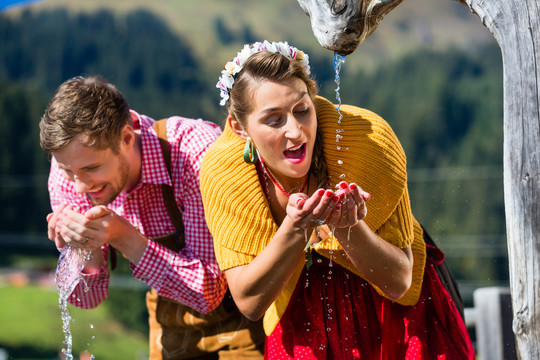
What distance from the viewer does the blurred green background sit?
1147 centimetres

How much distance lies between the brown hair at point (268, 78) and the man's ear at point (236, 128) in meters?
0.03

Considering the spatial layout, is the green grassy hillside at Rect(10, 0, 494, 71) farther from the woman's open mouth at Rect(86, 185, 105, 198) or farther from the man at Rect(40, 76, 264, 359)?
the woman's open mouth at Rect(86, 185, 105, 198)

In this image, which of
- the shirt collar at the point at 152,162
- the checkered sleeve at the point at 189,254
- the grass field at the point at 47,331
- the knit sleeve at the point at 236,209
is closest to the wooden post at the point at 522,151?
the knit sleeve at the point at 236,209

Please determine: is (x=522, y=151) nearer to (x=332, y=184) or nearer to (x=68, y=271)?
(x=332, y=184)

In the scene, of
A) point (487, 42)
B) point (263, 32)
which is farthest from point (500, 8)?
point (263, 32)

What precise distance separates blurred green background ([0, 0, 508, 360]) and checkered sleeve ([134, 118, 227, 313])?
26.1ft

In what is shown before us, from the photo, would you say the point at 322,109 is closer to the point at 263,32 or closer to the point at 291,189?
the point at 291,189

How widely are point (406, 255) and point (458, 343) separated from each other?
0.36 metres

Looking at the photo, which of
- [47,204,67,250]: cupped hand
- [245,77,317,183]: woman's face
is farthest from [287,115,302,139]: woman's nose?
[47,204,67,250]: cupped hand

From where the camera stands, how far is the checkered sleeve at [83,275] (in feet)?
10.7

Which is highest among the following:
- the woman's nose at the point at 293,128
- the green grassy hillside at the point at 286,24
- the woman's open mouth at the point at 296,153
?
the green grassy hillside at the point at 286,24

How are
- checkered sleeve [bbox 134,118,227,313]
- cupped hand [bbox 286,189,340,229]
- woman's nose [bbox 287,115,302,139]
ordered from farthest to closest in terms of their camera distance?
checkered sleeve [bbox 134,118,227,313] < woman's nose [bbox 287,115,302,139] < cupped hand [bbox 286,189,340,229]

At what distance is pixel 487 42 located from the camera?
52.2 ft

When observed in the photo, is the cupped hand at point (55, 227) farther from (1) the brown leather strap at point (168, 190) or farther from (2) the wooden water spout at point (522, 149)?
(2) the wooden water spout at point (522, 149)
